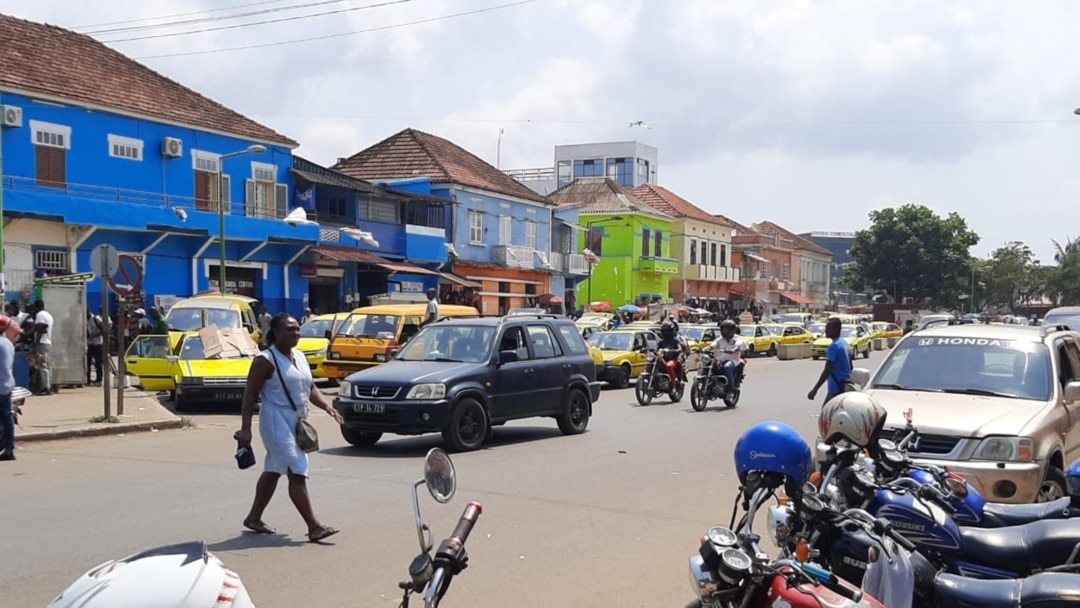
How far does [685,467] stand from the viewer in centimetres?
1152

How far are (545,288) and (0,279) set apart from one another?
33210 mm

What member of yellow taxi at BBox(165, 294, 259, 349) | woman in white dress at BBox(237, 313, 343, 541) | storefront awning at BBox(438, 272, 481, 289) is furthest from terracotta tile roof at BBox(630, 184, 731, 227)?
woman in white dress at BBox(237, 313, 343, 541)

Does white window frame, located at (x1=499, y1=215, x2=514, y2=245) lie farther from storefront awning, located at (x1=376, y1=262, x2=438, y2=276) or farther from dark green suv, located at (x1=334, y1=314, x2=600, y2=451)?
dark green suv, located at (x1=334, y1=314, x2=600, y2=451)

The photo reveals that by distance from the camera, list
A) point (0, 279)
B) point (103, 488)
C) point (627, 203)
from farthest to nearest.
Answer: point (627, 203) < point (0, 279) < point (103, 488)

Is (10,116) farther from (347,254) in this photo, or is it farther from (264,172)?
(347,254)

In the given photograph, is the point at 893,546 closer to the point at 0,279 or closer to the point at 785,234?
the point at 0,279

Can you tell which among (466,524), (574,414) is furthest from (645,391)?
(466,524)

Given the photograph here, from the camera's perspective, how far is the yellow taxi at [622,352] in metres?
24.0

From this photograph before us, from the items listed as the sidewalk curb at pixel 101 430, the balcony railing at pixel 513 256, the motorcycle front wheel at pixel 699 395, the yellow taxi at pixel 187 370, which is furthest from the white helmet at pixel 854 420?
the balcony railing at pixel 513 256

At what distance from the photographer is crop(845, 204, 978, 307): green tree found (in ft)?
250

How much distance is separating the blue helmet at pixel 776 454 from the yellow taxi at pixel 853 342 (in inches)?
1431

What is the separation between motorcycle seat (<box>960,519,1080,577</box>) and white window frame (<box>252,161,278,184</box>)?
32.7 m

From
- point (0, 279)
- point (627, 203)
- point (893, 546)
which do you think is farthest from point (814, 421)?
point (627, 203)

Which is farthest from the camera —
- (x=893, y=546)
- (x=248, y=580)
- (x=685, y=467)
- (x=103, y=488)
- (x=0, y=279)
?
(x=0, y=279)
